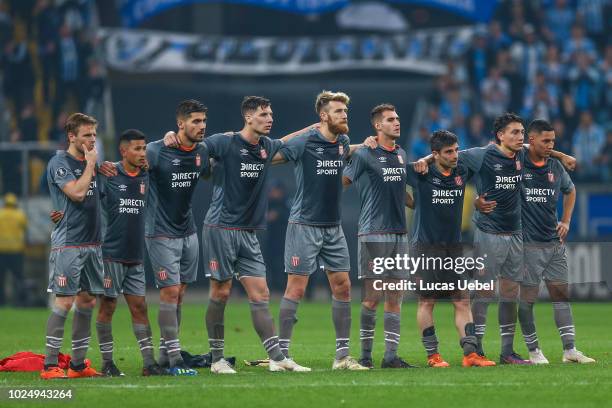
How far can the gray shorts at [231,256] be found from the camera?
12695mm

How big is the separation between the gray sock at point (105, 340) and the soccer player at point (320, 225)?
62.2 inches

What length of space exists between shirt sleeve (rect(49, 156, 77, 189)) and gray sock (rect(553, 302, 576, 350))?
16.0 feet

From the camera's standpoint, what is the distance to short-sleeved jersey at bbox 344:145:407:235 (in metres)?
13.1

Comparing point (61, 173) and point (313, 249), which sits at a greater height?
point (61, 173)

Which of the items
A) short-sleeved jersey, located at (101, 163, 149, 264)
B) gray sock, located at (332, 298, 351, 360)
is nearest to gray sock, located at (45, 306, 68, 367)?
short-sleeved jersey, located at (101, 163, 149, 264)

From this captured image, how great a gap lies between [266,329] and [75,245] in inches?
74.1

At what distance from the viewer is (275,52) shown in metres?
30.8

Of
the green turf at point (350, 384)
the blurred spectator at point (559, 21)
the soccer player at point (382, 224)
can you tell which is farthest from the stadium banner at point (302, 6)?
the soccer player at point (382, 224)

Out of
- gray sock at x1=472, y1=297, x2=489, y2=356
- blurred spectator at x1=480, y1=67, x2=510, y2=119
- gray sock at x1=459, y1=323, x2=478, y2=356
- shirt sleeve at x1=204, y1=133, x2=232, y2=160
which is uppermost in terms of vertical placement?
blurred spectator at x1=480, y1=67, x2=510, y2=119

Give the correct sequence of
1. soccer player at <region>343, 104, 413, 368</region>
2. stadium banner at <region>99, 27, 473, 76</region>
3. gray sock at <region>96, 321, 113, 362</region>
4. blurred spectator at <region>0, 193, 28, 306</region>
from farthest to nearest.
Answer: stadium banner at <region>99, 27, 473, 76</region>
blurred spectator at <region>0, 193, 28, 306</region>
soccer player at <region>343, 104, 413, 368</region>
gray sock at <region>96, 321, 113, 362</region>

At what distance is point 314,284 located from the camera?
27.1 meters

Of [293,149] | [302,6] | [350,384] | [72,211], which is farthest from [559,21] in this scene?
[350,384]

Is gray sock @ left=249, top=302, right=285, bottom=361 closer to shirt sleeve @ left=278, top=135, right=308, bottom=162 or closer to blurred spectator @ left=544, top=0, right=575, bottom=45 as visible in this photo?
shirt sleeve @ left=278, top=135, right=308, bottom=162

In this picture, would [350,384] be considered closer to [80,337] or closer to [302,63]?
[80,337]
